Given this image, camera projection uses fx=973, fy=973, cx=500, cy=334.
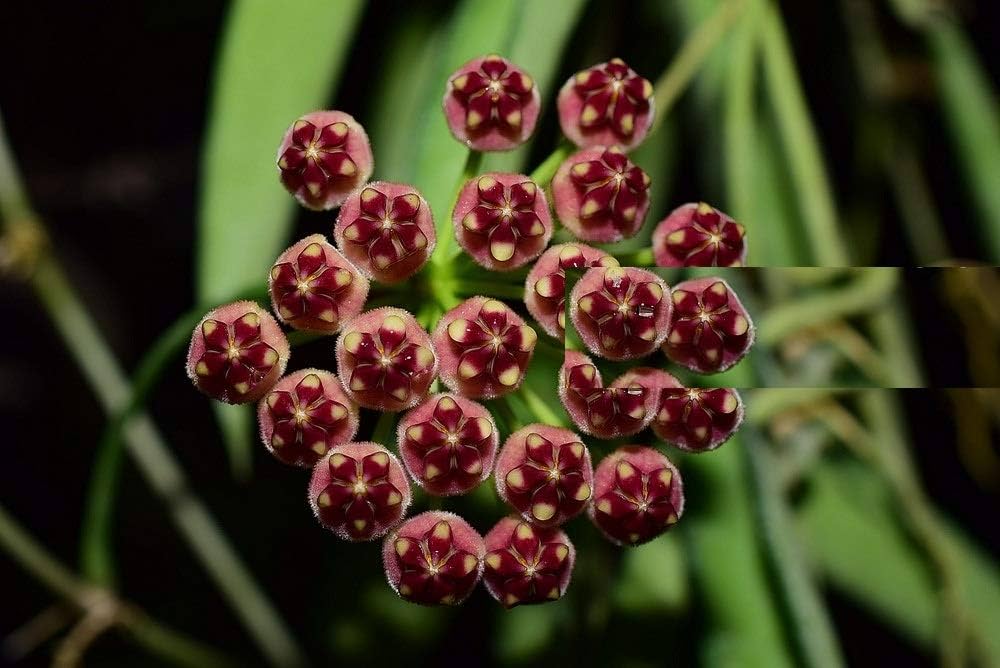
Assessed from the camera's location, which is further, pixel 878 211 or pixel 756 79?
pixel 878 211

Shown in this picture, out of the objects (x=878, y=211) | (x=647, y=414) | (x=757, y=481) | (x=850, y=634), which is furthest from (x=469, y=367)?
(x=878, y=211)

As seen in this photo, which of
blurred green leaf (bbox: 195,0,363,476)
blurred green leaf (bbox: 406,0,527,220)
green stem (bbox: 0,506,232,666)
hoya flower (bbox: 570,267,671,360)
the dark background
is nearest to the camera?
hoya flower (bbox: 570,267,671,360)

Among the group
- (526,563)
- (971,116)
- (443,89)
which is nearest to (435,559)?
(526,563)

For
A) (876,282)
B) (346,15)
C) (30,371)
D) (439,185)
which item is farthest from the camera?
(30,371)

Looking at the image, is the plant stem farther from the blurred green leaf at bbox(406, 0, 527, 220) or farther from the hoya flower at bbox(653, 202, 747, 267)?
the hoya flower at bbox(653, 202, 747, 267)

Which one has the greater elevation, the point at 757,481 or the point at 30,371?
the point at 757,481

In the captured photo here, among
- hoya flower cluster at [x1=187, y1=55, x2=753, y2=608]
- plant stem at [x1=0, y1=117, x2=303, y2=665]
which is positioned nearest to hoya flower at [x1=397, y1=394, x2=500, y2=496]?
hoya flower cluster at [x1=187, y1=55, x2=753, y2=608]

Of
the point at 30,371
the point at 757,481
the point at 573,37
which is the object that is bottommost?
the point at 30,371

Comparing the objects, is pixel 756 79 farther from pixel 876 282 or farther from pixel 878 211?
pixel 878 211
